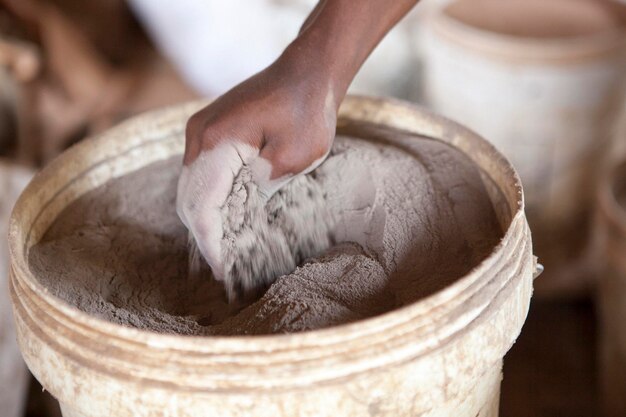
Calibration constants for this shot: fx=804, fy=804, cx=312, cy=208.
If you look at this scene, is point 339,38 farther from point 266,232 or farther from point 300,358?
point 300,358

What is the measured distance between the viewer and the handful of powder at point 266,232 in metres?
0.90

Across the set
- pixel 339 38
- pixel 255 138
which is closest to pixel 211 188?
pixel 255 138

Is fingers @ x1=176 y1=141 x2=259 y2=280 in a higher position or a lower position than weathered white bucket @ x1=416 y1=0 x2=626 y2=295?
higher

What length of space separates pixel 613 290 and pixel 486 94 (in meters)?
0.50

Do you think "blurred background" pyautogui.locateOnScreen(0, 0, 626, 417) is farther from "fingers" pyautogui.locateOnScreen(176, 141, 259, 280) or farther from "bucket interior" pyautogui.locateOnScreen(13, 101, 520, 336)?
"fingers" pyautogui.locateOnScreen(176, 141, 259, 280)

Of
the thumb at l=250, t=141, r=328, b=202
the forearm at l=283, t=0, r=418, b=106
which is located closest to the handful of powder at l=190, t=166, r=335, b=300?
the thumb at l=250, t=141, r=328, b=202

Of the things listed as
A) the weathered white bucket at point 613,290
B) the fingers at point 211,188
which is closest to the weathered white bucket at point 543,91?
the weathered white bucket at point 613,290

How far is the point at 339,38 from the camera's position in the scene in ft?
2.97

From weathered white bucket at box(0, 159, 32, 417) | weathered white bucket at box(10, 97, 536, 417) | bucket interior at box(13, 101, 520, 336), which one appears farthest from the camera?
weathered white bucket at box(0, 159, 32, 417)

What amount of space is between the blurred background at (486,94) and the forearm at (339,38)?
2.69 feet

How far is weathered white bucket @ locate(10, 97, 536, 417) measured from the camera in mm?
678

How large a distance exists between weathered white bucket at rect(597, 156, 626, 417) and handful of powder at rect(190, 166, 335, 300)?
0.79m

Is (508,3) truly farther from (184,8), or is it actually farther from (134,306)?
(134,306)

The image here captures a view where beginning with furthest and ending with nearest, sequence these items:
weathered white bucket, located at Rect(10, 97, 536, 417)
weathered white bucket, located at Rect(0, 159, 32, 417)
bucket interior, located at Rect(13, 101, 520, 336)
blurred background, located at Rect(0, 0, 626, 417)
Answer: blurred background, located at Rect(0, 0, 626, 417) → weathered white bucket, located at Rect(0, 159, 32, 417) → bucket interior, located at Rect(13, 101, 520, 336) → weathered white bucket, located at Rect(10, 97, 536, 417)
